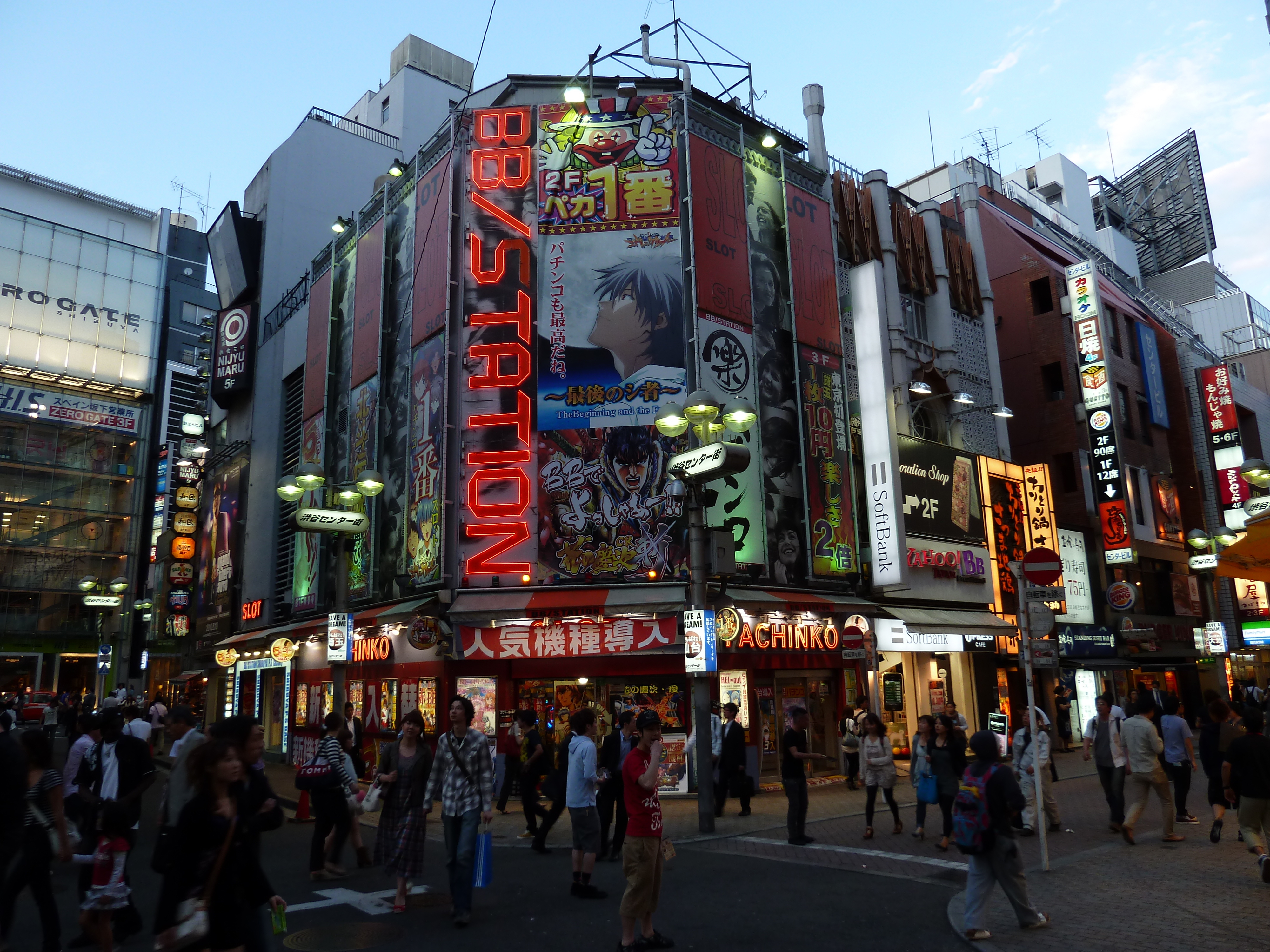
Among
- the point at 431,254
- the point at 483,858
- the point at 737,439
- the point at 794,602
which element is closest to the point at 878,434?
the point at 737,439

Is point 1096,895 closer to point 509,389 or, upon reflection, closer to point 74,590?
point 509,389

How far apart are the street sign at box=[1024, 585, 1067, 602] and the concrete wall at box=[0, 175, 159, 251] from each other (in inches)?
2598

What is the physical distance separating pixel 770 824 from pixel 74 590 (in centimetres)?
5427

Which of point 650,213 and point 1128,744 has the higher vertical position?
point 650,213

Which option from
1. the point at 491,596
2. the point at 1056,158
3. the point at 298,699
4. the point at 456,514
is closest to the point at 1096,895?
the point at 491,596

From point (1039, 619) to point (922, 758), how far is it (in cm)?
269

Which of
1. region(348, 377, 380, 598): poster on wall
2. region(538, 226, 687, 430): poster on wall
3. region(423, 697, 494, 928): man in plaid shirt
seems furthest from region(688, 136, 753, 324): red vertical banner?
region(423, 697, 494, 928): man in plaid shirt

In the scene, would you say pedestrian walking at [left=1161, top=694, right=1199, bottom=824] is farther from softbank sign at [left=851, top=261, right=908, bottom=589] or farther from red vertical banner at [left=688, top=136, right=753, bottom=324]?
red vertical banner at [left=688, top=136, right=753, bottom=324]

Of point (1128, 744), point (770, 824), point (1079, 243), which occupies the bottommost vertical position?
point (770, 824)

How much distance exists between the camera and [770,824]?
14.0 metres

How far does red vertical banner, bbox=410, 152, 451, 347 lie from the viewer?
2131 cm

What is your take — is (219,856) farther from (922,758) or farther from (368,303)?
Result: (368,303)

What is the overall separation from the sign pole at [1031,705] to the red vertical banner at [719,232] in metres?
11.0

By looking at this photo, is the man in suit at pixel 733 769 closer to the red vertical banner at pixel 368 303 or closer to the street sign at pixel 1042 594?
the street sign at pixel 1042 594
